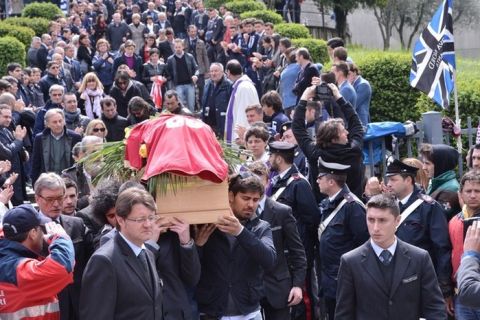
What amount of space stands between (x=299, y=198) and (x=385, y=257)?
2325 millimetres

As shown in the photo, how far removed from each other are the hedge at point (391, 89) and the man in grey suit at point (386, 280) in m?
8.72

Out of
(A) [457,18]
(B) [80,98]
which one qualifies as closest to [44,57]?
(B) [80,98]

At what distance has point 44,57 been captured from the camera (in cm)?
2330

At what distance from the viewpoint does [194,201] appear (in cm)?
720

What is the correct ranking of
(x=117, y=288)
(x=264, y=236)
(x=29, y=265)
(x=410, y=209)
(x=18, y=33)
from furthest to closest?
(x=18, y=33) < (x=410, y=209) < (x=264, y=236) < (x=29, y=265) < (x=117, y=288)

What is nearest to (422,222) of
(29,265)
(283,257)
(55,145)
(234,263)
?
(283,257)

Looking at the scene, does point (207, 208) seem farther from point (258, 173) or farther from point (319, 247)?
point (319, 247)

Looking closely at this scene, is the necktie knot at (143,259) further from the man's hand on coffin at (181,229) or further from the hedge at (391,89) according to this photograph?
the hedge at (391,89)

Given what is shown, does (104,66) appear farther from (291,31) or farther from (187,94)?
(291,31)

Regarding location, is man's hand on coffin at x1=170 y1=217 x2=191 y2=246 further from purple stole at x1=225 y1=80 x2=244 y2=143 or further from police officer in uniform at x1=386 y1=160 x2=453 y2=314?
purple stole at x1=225 y1=80 x2=244 y2=143

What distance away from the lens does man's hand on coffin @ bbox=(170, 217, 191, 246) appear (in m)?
7.18

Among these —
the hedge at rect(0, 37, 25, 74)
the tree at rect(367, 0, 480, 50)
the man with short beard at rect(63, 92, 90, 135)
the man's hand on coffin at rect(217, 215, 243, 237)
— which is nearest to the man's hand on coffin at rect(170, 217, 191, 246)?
the man's hand on coffin at rect(217, 215, 243, 237)

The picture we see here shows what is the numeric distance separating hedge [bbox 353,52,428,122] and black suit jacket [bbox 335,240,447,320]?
874cm

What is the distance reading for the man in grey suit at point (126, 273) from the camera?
6496 mm
